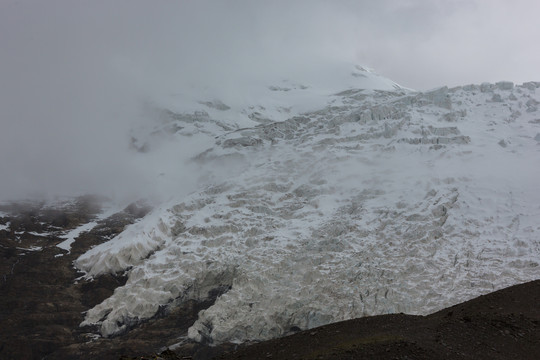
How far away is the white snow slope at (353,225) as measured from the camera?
9181 centimetres

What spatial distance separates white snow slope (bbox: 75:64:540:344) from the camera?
9181cm

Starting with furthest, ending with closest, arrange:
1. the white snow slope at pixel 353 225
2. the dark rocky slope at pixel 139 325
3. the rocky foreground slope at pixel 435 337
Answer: the white snow slope at pixel 353 225, the dark rocky slope at pixel 139 325, the rocky foreground slope at pixel 435 337

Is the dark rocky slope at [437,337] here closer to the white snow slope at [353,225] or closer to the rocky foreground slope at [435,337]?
the rocky foreground slope at [435,337]

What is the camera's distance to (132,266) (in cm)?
11881

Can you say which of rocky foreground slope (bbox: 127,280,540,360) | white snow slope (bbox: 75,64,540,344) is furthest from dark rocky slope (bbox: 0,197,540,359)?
white snow slope (bbox: 75,64,540,344)

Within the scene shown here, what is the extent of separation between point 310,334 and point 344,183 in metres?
108

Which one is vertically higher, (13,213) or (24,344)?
(13,213)

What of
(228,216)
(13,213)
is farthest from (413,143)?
(13,213)

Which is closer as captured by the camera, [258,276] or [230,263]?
[258,276]

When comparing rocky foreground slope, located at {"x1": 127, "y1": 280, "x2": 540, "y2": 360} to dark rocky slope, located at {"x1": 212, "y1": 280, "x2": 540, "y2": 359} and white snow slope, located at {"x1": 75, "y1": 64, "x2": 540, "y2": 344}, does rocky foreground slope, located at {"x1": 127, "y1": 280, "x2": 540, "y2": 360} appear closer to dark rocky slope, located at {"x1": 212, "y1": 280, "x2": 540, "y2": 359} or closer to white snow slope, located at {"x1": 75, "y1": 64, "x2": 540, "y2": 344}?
dark rocky slope, located at {"x1": 212, "y1": 280, "x2": 540, "y2": 359}

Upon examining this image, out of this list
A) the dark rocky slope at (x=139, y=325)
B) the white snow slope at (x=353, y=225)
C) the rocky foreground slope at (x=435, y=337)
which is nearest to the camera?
the rocky foreground slope at (x=435, y=337)

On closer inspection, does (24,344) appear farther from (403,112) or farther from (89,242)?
(403,112)

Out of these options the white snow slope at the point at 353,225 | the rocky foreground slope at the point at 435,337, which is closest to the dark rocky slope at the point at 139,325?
the rocky foreground slope at the point at 435,337

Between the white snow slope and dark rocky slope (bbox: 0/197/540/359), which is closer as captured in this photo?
dark rocky slope (bbox: 0/197/540/359)
